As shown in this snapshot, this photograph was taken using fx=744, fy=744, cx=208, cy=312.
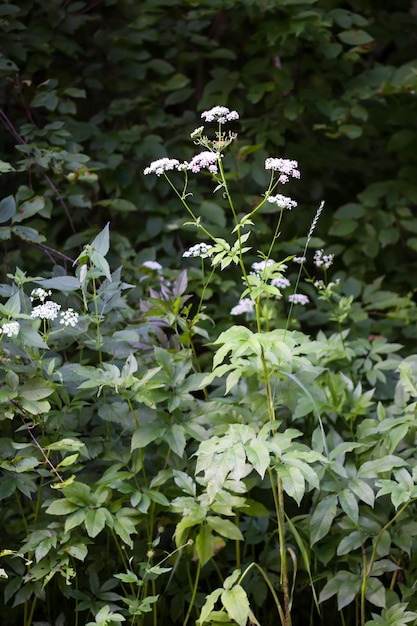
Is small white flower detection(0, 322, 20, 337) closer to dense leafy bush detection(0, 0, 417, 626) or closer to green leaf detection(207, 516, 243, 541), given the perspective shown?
dense leafy bush detection(0, 0, 417, 626)

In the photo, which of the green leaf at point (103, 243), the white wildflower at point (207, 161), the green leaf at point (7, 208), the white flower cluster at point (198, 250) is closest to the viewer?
the white wildflower at point (207, 161)

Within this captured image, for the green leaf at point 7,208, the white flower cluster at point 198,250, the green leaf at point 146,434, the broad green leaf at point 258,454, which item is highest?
the white flower cluster at point 198,250

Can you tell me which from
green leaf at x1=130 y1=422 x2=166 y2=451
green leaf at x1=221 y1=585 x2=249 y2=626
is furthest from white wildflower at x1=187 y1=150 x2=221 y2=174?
green leaf at x1=221 y1=585 x2=249 y2=626

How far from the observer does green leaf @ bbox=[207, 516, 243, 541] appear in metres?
1.66

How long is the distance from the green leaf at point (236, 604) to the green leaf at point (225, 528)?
13 centimetres

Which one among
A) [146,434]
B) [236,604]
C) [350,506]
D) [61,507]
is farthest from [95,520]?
[350,506]

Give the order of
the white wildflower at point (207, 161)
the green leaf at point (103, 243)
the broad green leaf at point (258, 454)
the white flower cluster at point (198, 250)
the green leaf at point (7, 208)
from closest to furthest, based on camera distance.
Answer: the broad green leaf at point (258, 454) → the white wildflower at point (207, 161) → the white flower cluster at point (198, 250) → the green leaf at point (103, 243) → the green leaf at point (7, 208)

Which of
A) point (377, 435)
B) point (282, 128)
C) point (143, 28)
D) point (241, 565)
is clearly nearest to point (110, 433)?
point (241, 565)

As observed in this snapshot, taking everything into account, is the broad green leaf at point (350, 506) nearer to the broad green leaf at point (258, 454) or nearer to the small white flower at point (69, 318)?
the broad green leaf at point (258, 454)

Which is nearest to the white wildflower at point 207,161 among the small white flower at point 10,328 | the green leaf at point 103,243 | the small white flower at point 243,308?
the green leaf at point 103,243

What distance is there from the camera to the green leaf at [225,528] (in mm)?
1664

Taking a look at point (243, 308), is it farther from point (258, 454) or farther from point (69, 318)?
point (258, 454)

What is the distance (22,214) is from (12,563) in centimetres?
99

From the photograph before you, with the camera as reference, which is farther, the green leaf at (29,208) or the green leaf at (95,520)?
the green leaf at (29,208)
